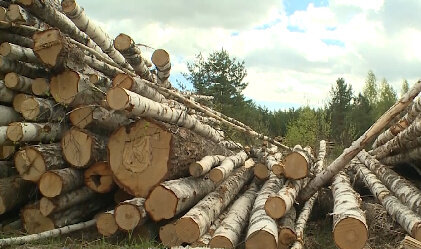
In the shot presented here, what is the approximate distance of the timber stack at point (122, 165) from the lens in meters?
5.24

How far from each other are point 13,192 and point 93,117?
136 cm

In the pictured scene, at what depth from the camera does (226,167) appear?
21.1ft

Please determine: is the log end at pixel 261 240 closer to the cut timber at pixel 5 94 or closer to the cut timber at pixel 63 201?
the cut timber at pixel 63 201

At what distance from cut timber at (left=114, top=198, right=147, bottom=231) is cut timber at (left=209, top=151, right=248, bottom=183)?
3.63 ft

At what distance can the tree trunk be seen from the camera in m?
5.70

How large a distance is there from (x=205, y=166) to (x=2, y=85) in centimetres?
285

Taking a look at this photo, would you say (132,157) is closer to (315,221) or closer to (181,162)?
(181,162)

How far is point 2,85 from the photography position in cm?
620

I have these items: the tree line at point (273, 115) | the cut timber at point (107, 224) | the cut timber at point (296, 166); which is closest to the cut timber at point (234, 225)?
the cut timber at point (296, 166)

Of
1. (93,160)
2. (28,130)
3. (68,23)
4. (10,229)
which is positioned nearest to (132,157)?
(93,160)

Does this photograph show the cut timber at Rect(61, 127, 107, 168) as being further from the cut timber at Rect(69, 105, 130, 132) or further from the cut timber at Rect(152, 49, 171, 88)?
the cut timber at Rect(152, 49, 171, 88)

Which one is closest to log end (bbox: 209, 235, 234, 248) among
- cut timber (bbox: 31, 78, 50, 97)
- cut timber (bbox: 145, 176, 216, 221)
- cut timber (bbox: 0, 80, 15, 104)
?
cut timber (bbox: 145, 176, 216, 221)

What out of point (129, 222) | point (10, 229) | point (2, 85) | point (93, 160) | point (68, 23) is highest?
point (68, 23)

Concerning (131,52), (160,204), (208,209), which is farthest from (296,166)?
(131,52)
